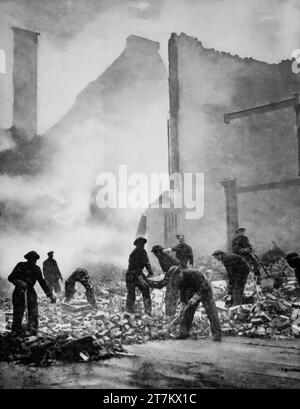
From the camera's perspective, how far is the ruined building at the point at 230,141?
15250 millimetres

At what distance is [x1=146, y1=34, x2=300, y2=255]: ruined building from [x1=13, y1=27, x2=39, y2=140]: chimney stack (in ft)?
16.4

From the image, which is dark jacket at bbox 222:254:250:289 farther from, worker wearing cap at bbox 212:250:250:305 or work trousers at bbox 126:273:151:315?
work trousers at bbox 126:273:151:315

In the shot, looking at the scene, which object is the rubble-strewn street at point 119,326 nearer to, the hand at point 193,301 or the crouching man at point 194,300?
the crouching man at point 194,300

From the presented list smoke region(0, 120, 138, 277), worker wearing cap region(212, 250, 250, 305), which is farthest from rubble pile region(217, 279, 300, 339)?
smoke region(0, 120, 138, 277)

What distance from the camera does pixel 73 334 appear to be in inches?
284

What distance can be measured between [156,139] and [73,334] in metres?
10.8

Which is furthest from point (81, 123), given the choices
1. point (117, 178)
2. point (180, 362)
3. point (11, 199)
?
point (180, 362)

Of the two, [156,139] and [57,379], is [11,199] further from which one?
[57,379]

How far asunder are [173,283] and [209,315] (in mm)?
1345

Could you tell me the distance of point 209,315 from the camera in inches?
286

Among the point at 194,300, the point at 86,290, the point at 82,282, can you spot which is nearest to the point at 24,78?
the point at 82,282

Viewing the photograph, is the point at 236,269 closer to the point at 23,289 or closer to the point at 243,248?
the point at 243,248

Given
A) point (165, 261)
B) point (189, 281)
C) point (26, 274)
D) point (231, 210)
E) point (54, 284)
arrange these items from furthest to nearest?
point (231, 210) → point (54, 284) → point (165, 261) → point (26, 274) → point (189, 281)
